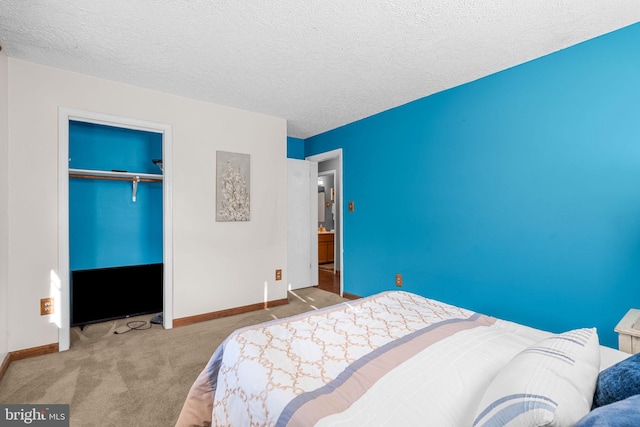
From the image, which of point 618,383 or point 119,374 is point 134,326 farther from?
point 618,383

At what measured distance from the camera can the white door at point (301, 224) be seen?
4.64 metres

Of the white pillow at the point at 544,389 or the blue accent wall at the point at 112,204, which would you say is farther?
the blue accent wall at the point at 112,204

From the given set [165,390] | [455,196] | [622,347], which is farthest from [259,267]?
[622,347]

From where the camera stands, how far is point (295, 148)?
5.07 meters

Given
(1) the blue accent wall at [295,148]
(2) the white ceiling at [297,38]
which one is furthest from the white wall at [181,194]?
(1) the blue accent wall at [295,148]

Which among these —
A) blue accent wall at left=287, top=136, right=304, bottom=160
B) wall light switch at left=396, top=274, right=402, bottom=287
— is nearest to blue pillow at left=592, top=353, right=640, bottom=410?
wall light switch at left=396, top=274, right=402, bottom=287

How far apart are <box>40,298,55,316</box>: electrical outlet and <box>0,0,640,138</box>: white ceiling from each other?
205cm

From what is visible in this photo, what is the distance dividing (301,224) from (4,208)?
328cm

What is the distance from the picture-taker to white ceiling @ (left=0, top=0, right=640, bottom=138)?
1817mm

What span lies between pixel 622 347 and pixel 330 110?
324cm

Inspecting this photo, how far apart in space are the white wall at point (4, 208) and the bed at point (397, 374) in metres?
2.01

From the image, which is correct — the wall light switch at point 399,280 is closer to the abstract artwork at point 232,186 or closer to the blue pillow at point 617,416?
the abstract artwork at point 232,186

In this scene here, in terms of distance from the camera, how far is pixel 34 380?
214 cm

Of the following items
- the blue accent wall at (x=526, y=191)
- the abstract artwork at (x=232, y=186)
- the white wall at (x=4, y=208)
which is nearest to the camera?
the blue accent wall at (x=526, y=191)
